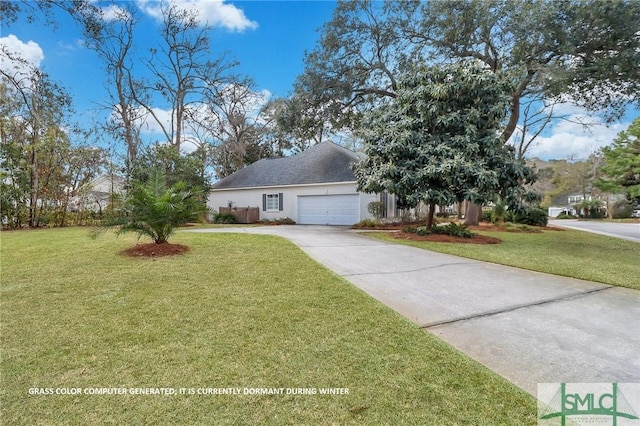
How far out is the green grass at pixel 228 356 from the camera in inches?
77.3

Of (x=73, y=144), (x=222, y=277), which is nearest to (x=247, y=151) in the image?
(x=73, y=144)

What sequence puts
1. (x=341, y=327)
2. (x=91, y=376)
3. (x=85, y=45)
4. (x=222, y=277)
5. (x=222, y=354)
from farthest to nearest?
(x=85, y=45) → (x=222, y=277) → (x=341, y=327) → (x=222, y=354) → (x=91, y=376)

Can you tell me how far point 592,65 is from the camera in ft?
37.0

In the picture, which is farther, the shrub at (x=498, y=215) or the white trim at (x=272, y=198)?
the white trim at (x=272, y=198)

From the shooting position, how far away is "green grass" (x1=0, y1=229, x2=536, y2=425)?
1.96m

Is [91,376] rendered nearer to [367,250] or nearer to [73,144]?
[367,250]

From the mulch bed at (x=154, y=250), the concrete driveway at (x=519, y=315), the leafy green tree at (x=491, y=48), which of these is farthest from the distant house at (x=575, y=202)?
the mulch bed at (x=154, y=250)

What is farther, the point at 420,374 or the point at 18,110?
the point at 18,110

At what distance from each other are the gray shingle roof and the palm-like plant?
1033 cm

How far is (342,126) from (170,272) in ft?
46.1

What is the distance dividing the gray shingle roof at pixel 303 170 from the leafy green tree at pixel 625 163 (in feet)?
82.0

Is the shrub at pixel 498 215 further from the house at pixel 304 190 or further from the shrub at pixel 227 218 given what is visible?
the shrub at pixel 227 218

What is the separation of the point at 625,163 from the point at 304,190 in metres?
28.4

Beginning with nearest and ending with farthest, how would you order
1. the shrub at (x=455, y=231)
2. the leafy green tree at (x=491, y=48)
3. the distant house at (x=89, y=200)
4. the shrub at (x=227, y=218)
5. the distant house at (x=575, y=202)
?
the shrub at (x=455, y=231) → the leafy green tree at (x=491, y=48) → the distant house at (x=89, y=200) → the shrub at (x=227, y=218) → the distant house at (x=575, y=202)
